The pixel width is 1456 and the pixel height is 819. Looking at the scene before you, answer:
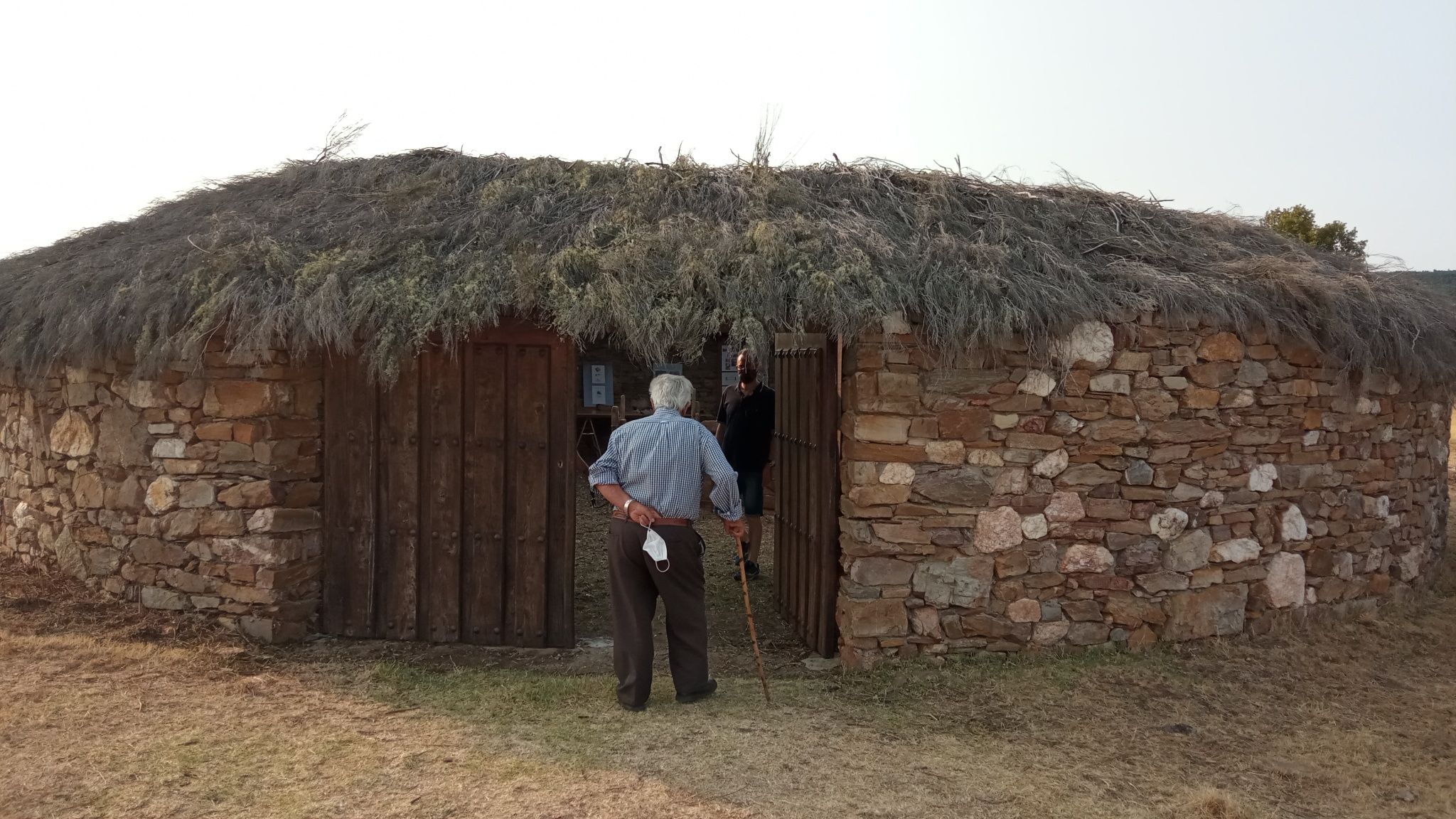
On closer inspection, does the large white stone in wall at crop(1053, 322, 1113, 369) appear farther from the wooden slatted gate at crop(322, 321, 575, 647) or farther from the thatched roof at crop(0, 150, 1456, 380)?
the wooden slatted gate at crop(322, 321, 575, 647)

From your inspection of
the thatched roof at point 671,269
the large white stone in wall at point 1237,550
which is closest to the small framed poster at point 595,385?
the thatched roof at point 671,269

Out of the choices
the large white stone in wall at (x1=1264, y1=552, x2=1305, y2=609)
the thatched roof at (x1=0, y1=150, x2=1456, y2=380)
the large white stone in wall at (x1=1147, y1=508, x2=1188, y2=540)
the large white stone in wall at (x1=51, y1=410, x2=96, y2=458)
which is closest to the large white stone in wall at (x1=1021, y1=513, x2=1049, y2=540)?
the large white stone in wall at (x1=1147, y1=508, x2=1188, y2=540)

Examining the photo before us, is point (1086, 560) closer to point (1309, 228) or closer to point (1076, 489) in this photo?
point (1076, 489)

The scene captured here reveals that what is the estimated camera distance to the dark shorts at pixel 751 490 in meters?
6.85

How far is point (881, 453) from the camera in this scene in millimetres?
4969

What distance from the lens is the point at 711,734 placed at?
162 inches

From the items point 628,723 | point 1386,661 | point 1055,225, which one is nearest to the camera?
point 628,723

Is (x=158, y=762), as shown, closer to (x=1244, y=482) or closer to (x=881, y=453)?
(x=881, y=453)

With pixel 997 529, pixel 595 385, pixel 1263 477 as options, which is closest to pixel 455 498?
pixel 997 529

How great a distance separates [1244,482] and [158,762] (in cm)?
519

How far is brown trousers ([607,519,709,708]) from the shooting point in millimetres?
4277

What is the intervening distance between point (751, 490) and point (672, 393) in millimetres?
2610

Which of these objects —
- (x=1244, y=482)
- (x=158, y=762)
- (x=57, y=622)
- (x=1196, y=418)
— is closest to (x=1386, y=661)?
(x=1244, y=482)

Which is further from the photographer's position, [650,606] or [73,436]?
[73,436]
